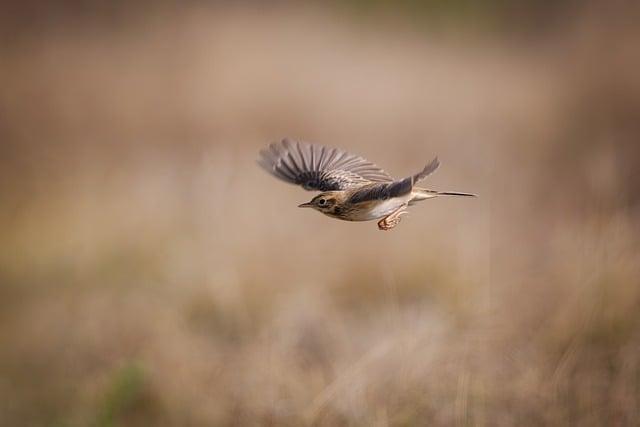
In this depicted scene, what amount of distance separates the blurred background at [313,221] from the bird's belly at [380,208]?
1911 mm

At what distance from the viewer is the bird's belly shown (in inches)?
81.5

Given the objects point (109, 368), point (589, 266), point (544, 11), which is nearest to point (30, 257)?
point (109, 368)

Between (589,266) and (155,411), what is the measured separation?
2591 millimetres

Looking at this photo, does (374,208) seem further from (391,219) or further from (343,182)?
(343,182)

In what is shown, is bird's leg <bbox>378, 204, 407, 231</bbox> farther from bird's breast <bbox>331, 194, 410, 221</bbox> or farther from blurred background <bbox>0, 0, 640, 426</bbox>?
blurred background <bbox>0, 0, 640, 426</bbox>

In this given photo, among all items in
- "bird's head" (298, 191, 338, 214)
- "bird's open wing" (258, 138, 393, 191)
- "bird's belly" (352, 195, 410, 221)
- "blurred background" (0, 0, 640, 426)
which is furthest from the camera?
"blurred background" (0, 0, 640, 426)

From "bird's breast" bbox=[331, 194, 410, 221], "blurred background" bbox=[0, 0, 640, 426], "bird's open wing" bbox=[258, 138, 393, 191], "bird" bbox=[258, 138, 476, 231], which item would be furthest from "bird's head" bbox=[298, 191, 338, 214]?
"blurred background" bbox=[0, 0, 640, 426]

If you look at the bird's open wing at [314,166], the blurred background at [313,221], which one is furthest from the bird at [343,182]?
the blurred background at [313,221]

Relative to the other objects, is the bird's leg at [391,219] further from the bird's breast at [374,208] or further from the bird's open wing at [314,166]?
the bird's open wing at [314,166]

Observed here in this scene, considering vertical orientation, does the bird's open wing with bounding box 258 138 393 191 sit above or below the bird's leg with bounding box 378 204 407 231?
above

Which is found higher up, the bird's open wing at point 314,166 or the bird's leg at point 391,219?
the bird's open wing at point 314,166

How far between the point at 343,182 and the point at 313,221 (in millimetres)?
4996

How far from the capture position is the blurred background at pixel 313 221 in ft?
15.2

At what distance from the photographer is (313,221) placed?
7.67 meters
